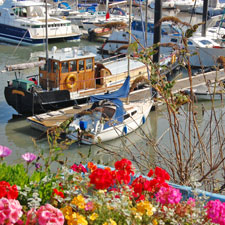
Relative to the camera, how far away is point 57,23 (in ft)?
101

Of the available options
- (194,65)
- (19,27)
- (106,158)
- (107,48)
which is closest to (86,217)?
(106,158)

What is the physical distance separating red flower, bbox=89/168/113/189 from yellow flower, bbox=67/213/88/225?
394 mm

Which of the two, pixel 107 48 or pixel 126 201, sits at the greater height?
pixel 126 201

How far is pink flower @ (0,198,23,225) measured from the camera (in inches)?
114

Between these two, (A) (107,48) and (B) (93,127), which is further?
(A) (107,48)

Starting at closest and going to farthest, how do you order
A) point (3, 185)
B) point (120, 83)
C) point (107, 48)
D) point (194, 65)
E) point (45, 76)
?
point (3, 185) < point (45, 76) < point (120, 83) < point (194, 65) < point (107, 48)

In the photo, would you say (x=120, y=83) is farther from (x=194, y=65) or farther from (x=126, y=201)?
(x=126, y=201)

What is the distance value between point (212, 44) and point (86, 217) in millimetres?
21546

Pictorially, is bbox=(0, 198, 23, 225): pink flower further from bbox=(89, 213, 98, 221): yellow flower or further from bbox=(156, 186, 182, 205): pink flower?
bbox=(156, 186, 182, 205): pink flower

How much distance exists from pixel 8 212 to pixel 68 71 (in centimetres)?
1244

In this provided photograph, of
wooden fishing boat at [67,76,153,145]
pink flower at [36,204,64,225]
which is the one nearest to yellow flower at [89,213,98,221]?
pink flower at [36,204,64,225]

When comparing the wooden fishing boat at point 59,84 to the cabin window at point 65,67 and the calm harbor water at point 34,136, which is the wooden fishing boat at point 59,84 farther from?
the calm harbor water at point 34,136

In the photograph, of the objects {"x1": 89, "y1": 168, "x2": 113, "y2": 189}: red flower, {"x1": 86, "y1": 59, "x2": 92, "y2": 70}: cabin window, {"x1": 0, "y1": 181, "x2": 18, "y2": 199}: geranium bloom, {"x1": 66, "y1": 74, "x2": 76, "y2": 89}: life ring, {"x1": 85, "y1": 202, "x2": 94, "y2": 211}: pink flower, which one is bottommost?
{"x1": 66, "y1": 74, "x2": 76, "y2": 89}: life ring

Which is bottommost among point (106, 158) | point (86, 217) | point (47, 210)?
point (106, 158)
